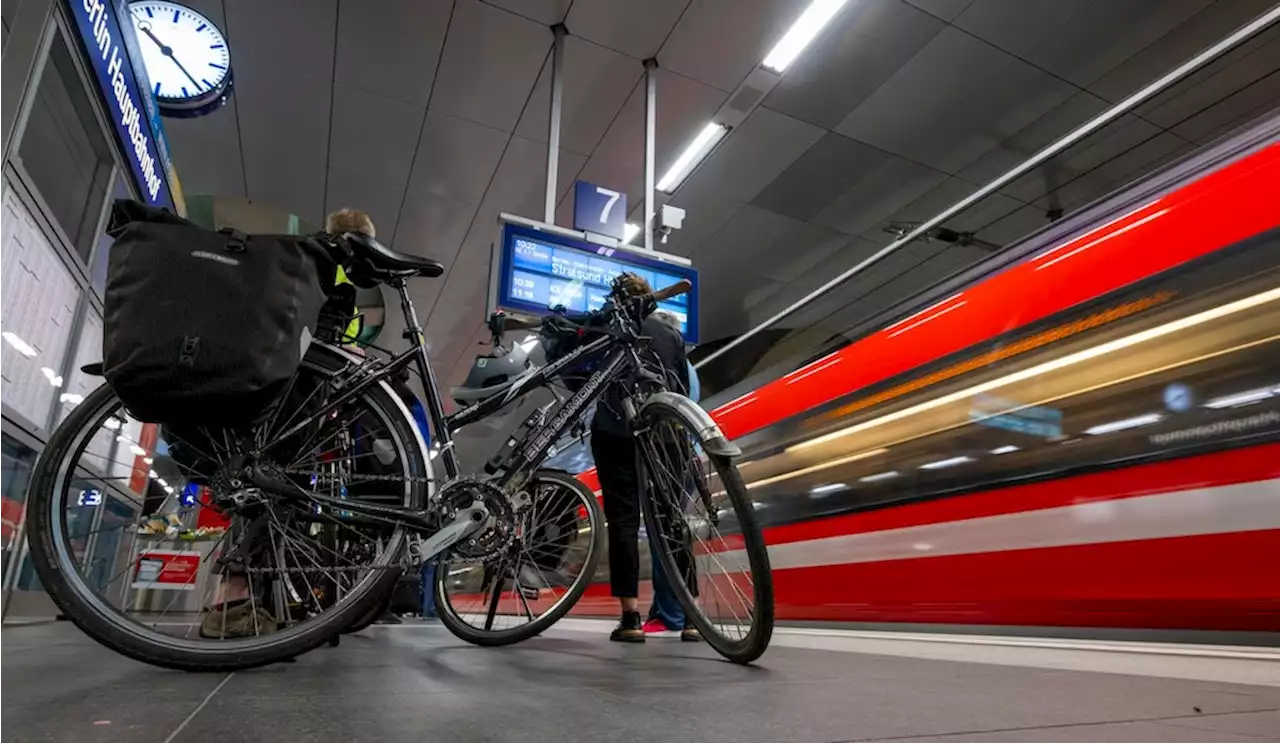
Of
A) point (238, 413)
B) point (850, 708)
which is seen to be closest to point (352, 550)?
point (238, 413)

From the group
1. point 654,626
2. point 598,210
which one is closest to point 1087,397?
point 654,626

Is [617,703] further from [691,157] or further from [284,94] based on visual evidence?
[284,94]

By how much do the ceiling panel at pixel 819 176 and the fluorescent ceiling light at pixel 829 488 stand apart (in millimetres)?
3001

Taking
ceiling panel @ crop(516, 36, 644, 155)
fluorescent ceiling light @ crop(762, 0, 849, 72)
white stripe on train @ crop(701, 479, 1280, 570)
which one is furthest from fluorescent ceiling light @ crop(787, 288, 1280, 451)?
ceiling panel @ crop(516, 36, 644, 155)

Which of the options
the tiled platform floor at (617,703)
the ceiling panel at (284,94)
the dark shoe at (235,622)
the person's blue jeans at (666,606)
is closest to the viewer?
the tiled platform floor at (617,703)

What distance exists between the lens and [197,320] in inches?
47.1

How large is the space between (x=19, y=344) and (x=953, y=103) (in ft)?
16.7

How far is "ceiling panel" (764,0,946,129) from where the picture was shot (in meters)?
4.12

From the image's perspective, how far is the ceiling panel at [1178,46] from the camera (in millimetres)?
3938

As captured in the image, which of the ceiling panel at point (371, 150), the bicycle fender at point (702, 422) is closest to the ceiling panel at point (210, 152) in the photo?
the ceiling panel at point (371, 150)

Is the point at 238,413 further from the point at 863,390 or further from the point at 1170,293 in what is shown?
the point at 863,390

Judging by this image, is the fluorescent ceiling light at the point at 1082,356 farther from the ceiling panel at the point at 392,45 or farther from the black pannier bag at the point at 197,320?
the ceiling panel at the point at 392,45

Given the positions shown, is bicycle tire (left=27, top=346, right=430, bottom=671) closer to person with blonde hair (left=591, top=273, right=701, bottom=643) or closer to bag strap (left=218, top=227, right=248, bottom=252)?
bag strap (left=218, top=227, right=248, bottom=252)

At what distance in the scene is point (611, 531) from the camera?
242 centimetres
